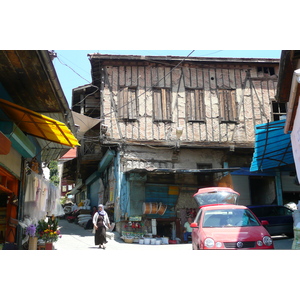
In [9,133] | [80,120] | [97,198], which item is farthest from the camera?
[97,198]

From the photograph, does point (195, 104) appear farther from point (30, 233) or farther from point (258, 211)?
point (30, 233)

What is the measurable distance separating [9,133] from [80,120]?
37.4 ft

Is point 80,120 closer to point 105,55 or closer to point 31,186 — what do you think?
point 105,55

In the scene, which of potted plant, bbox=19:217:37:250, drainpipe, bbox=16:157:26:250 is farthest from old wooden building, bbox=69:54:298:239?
drainpipe, bbox=16:157:26:250

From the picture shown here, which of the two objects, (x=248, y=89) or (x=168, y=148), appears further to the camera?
(x=248, y=89)

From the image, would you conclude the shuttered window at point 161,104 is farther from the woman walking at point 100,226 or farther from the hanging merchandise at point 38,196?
the woman walking at point 100,226

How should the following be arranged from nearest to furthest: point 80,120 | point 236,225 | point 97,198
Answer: point 236,225
point 80,120
point 97,198

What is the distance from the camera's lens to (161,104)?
68.0ft

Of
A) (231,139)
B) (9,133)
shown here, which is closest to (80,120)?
(231,139)

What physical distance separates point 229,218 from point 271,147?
542cm

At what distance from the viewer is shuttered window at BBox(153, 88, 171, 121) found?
20594 millimetres

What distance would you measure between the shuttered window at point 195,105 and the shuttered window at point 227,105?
1.13m

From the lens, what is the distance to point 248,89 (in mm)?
21656

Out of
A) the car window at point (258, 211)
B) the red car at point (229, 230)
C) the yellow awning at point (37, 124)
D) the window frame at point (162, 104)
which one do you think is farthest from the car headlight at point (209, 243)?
the window frame at point (162, 104)
